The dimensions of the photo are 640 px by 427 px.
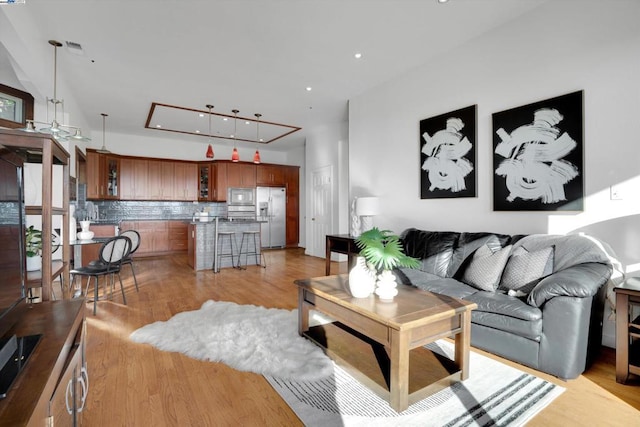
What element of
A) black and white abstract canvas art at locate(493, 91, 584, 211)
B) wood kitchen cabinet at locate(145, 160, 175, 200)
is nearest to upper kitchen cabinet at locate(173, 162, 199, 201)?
wood kitchen cabinet at locate(145, 160, 175, 200)

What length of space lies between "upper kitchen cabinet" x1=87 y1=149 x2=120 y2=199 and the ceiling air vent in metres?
3.86

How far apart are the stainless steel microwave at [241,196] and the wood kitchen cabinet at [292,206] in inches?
39.9

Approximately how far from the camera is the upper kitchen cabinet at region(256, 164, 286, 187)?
8.58 metres

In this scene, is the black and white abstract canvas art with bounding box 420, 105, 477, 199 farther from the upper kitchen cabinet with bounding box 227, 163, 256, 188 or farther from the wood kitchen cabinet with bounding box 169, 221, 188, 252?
the wood kitchen cabinet with bounding box 169, 221, 188, 252

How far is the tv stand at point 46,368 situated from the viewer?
0.74 metres

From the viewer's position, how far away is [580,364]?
6.68ft

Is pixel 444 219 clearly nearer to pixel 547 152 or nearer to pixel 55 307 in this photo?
pixel 547 152

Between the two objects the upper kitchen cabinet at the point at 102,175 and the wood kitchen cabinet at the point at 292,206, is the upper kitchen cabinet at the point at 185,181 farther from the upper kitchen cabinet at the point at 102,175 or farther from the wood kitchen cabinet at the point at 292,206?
the wood kitchen cabinet at the point at 292,206

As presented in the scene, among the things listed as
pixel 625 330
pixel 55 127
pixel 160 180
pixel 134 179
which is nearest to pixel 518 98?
pixel 625 330

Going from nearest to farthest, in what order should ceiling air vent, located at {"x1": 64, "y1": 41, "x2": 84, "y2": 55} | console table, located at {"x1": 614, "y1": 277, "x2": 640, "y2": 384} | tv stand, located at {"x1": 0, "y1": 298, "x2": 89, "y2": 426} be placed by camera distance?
tv stand, located at {"x1": 0, "y1": 298, "x2": 89, "y2": 426} < console table, located at {"x1": 614, "y1": 277, "x2": 640, "y2": 384} < ceiling air vent, located at {"x1": 64, "y1": 41, "x2": 84, "y2": 55}

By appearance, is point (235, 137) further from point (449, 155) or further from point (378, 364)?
point (378, 364)

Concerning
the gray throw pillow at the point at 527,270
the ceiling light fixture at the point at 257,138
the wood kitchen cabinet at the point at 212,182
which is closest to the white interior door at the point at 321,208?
the ceiling light fixture at the point at 257,138

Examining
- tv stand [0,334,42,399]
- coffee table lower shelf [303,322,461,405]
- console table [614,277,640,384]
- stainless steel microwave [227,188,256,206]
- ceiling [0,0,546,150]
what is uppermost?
ceiling [0,0,546,150]

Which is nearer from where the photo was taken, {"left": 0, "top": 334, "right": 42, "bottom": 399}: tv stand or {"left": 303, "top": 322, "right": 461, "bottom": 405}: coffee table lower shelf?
{"left": 0, "top": 334, "right": 42, "bottom": 399}: tv stand
